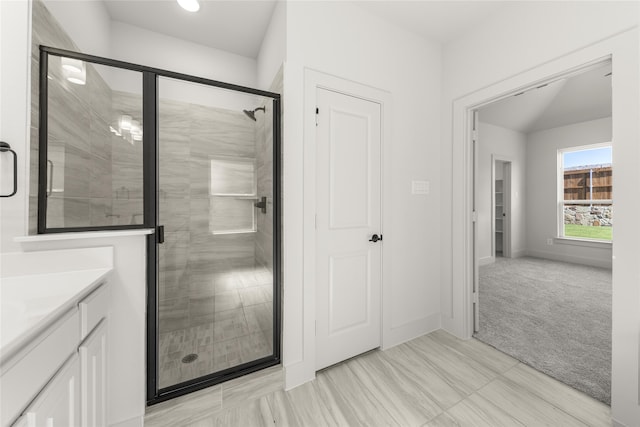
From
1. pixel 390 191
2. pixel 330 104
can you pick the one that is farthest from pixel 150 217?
pixel 390 191

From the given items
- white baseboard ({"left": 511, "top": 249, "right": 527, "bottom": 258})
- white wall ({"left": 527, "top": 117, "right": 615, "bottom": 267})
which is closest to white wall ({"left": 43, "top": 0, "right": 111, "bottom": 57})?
white baseboard ({"left": 511, "top": 249, "right": 527, "bottom": 258})

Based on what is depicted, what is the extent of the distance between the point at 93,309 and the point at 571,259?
7.34 meters

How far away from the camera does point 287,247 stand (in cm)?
171

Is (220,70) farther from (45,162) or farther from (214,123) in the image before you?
(45,162)

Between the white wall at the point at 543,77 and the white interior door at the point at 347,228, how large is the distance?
0.86 meters

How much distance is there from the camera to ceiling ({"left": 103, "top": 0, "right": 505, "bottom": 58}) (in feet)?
6.56

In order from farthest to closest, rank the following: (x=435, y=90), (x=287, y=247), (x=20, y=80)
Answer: (x=435, y=90), (x=287, y=247), (x=20, y=80)

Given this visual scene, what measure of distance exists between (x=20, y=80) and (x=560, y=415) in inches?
136

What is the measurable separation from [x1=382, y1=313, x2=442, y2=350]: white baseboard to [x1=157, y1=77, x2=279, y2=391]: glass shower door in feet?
3.27

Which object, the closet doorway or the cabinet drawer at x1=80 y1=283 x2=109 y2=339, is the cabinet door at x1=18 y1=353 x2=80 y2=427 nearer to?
the cabinet drawer at x1=80 y1=283 x2=109 y2=339

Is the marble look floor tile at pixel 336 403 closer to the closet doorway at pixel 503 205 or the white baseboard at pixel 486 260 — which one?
the white baseboard at pixel 486 260

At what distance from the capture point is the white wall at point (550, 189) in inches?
181

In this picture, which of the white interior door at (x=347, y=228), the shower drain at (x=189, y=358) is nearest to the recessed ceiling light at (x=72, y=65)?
the white interior door at (x=347, y=228)

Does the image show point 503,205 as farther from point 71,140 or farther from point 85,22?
point 85,22
